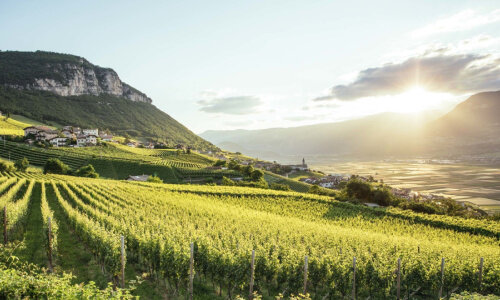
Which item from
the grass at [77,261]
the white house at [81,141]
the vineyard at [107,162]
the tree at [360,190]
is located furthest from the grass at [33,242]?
the white house at [81,141]

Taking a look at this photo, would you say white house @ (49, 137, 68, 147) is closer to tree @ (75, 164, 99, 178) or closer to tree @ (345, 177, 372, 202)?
tree @ (75, 164, 99, 178)

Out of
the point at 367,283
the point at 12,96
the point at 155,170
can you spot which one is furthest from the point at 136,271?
the point at 12,96

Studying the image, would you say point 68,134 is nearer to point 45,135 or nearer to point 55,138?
point 45,135

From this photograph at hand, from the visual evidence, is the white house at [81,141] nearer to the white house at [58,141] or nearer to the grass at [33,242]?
the white house at [58,141]

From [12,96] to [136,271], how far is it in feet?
673

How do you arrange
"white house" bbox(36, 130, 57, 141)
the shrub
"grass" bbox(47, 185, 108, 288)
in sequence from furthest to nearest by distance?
"white house" bbox(36, 130, 57, 141) → the shrub → "grass" bbox(47, 185, 108, 288)

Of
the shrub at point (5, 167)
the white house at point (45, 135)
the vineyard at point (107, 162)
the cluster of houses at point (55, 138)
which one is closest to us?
the shrub at point (5, 167)

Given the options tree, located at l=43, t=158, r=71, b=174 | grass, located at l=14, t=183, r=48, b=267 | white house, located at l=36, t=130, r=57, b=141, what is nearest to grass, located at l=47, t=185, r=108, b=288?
grass, located at l=14, t=183, r=48, b=267

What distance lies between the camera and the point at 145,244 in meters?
13.3

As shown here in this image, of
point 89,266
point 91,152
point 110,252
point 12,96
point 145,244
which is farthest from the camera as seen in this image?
point 12,96

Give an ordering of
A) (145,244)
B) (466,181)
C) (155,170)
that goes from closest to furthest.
A: (145,244)
(155,170)
(466,181)

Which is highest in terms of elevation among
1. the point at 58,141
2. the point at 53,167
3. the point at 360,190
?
the point at 58,141

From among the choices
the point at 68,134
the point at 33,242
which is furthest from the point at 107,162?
the point at 33,242

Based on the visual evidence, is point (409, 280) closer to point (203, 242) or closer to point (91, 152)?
point (203, 242)
